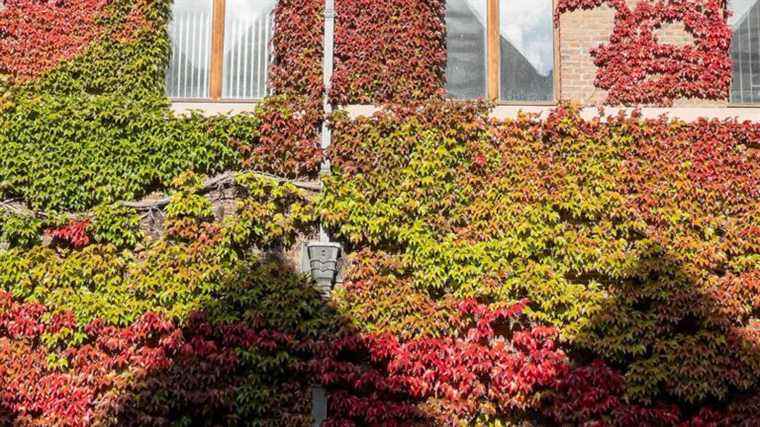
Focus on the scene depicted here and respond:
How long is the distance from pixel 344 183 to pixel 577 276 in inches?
101

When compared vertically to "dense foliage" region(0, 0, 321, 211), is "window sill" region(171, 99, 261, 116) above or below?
above

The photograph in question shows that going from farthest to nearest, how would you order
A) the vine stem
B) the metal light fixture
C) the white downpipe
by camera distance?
the white downpipe → the vine stem → the metal light fixture

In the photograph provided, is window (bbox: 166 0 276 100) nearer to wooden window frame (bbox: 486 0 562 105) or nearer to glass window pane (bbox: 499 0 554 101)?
wooden window frame (bbox: 486 0 562 105)

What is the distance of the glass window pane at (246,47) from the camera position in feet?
31.1

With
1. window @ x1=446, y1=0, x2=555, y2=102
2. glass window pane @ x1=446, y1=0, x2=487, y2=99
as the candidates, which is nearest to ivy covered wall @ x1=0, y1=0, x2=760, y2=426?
glass window pane @ x1=446, y1=0, x2=487, y2=99

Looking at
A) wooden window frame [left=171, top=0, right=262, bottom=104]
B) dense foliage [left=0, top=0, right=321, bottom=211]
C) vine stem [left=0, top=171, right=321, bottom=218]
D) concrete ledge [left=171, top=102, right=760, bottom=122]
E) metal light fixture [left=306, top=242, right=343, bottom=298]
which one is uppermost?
wooden window frame [left=171, top=0, right=262, bottom=104]

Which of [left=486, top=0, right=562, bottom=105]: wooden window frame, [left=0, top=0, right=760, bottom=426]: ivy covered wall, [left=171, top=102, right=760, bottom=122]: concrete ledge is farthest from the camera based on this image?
[left=486, top=0, right=562, bottom=105]: wooden window frame

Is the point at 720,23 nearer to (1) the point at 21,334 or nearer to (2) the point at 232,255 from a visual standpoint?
(2) the point at 232,255

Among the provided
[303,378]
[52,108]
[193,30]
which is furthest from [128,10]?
[303,378]

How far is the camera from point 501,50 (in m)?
9.60

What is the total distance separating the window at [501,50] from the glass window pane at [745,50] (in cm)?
202

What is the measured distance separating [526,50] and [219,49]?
11.5 feet

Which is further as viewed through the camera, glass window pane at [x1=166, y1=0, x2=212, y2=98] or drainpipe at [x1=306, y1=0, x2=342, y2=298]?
glass window pane at [x1=166, y1=0, x2=212, y2=98]

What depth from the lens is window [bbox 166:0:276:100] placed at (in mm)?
9469
